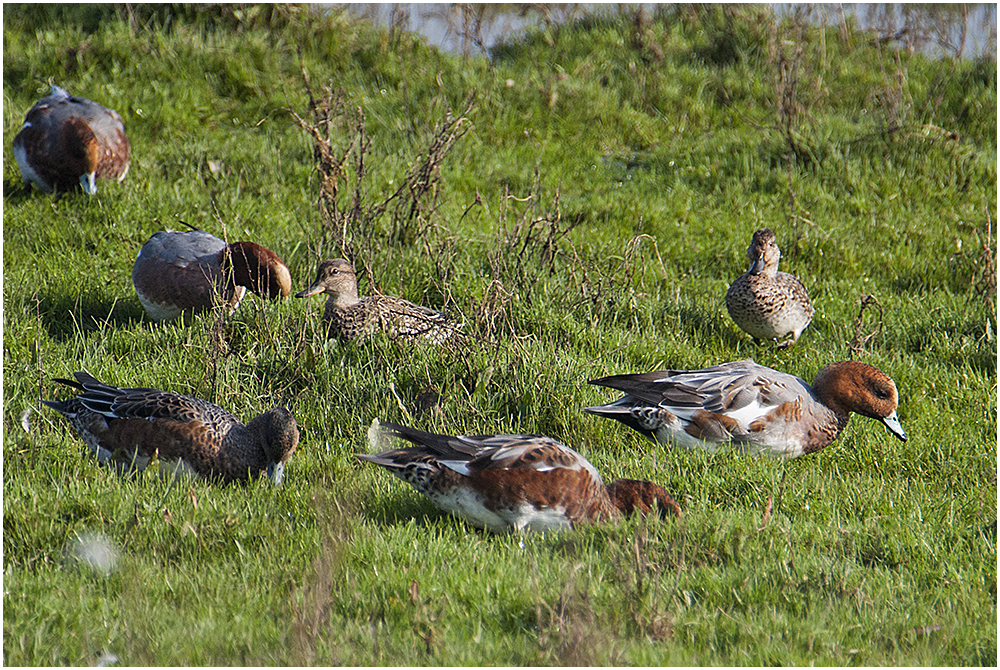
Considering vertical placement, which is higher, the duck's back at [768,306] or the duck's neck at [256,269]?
the duck's back at [768,306]

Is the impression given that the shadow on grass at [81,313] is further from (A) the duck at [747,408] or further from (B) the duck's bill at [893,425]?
(B) the duck's bill at [893,425]

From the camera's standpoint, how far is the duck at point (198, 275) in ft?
19.9

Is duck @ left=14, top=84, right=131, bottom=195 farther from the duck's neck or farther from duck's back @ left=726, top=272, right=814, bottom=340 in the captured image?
duck's back @ left=726, top=272, right=814, bottom=340

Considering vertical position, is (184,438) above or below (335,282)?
below

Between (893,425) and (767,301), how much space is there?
127 centimetres

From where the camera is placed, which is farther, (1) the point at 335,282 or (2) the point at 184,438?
(1) the point at 335,282

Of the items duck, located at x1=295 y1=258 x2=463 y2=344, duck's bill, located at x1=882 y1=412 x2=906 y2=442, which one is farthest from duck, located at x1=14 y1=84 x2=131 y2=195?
duck's bill, located at x1=882 y1=412 x2=906 y2=442

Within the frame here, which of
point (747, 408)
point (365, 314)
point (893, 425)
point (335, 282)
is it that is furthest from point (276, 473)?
point (893, 425)

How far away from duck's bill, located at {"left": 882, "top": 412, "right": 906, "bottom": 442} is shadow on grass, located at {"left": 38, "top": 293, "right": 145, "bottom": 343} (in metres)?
4.79

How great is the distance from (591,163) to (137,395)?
5.53 meters

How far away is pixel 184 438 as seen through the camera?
175 inches

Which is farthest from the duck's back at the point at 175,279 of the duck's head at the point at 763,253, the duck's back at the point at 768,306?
the duck's head at the point at 763,253

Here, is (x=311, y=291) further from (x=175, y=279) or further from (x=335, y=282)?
(x=175, y=279)

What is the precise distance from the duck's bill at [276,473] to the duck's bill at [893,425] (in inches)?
127
